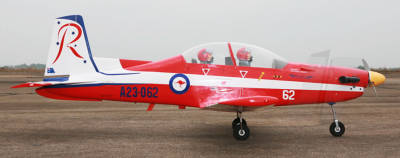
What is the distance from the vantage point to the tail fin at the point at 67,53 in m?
5.42

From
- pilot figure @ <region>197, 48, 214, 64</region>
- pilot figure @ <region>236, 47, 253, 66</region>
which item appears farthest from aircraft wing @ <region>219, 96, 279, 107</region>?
pilot figure @ <region>197, 48, 214, 64</region>

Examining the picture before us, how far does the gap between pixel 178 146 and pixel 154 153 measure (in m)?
0.55

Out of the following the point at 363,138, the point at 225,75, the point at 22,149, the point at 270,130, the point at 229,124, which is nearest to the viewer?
the point at 22,149

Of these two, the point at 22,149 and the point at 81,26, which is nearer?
the point at 22,149

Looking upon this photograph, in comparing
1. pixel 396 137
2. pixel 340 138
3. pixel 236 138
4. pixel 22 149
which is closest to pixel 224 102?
pixel 236 138

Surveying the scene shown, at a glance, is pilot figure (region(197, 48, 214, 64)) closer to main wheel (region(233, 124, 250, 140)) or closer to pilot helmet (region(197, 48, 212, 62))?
pilot helmet (region(197, 48, 212, 62))

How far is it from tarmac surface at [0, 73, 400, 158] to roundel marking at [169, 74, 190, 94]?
106 centimetres

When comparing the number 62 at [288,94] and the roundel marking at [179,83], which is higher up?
the roundel marking at [179,83]

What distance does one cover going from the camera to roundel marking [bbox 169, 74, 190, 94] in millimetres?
5008

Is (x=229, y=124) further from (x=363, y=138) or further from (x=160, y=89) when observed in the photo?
(x=363, y=138)

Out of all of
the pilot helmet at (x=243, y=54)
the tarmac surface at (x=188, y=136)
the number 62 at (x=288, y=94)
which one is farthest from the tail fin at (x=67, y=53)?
the number 62 at (x=288, y=94)

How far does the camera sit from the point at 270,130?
19.8ft

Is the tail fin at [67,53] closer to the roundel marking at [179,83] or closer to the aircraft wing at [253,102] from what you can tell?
the roundel marking at [179,83]

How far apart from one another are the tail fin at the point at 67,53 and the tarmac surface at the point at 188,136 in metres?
1.45
